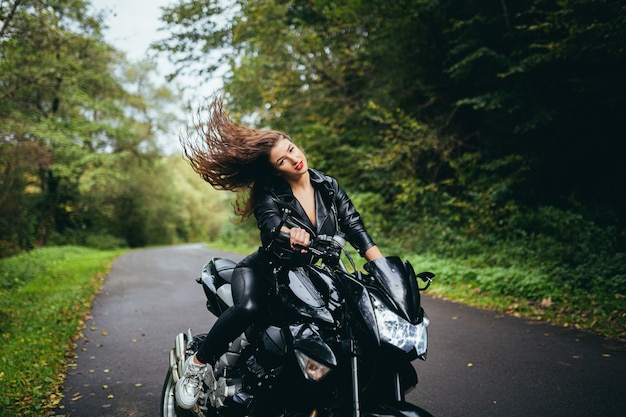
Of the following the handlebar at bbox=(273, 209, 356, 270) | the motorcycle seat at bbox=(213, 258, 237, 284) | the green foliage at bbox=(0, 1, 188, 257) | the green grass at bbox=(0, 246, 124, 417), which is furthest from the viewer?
the green foliage at bbox=(0, 1, 188, 257)

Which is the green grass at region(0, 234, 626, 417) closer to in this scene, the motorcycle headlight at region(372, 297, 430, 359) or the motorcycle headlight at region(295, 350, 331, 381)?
the motorcycle headlight at region(295, 350, 331, 381)

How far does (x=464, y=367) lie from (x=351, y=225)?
257cm

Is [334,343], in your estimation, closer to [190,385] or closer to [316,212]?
[316,212]

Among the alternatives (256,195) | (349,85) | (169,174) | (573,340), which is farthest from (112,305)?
(169,174)

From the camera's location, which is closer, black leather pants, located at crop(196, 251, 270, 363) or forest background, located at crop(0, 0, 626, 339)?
black leather pants, located at crop(196, 251, 270, 363)

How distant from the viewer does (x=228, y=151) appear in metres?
2.57

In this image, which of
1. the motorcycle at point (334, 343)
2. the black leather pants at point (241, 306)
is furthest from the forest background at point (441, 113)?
the motorcycle at point (334, 343)

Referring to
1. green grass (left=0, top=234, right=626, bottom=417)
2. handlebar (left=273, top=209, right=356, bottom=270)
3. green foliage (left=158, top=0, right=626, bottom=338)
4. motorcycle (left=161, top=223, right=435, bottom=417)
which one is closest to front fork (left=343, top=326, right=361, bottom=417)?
motorcycle (left=161, top=223, right=435, bottom=417)

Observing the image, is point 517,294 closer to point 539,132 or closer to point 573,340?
point 573,340

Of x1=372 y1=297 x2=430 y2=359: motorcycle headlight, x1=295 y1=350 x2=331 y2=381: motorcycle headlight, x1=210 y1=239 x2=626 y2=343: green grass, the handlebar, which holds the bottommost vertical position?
x1=210 y1=239 x2=626 y2=343: green grass

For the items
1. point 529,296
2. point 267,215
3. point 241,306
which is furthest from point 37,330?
point 529,296

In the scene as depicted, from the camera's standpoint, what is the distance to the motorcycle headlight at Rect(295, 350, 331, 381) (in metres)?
1.88

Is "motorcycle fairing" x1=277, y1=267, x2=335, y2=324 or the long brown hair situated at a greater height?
the long brown hair

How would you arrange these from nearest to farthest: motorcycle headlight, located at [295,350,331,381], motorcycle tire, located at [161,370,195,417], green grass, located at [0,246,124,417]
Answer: motorcycle headlight, located at [295,350,331,381] → motorcycle tire, located at [161,370,195,417] → green grass, located at [0,246,124,417]
